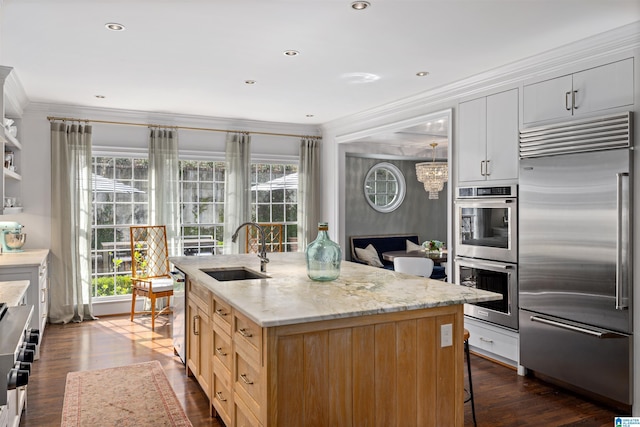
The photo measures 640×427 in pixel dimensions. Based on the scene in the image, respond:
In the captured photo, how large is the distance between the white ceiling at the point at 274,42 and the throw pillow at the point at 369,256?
119 inches

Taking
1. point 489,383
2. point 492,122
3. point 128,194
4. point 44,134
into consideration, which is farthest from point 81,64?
point 489,383

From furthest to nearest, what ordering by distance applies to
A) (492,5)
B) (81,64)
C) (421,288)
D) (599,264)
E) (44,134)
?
(44,134) → (81,64) → (599,264) → (492,5) → (421,288)

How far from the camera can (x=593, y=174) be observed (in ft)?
10.8

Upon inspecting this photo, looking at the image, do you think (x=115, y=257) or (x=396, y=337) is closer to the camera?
(x=396, y=337)

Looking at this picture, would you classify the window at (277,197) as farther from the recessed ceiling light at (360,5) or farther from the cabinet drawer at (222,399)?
the recessed ceiling light at (360,5)

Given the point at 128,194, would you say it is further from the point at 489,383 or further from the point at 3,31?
the point at 489,383

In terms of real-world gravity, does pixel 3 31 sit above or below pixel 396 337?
above

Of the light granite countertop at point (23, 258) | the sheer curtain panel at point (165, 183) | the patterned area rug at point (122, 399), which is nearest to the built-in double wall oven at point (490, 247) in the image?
the patterned area rug at point (122, 399)

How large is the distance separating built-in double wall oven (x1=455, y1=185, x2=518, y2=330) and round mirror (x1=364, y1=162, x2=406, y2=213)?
3730 millimetres

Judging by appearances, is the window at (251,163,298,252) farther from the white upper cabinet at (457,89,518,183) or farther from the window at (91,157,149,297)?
the white upper cabinet at (457,89,518,183)

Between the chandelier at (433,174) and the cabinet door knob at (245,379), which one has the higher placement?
the chandelier at (433,174)

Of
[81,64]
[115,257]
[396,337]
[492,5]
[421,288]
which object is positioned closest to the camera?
[396,337]

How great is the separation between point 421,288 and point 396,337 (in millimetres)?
463

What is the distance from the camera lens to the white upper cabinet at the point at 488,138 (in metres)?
4.09
